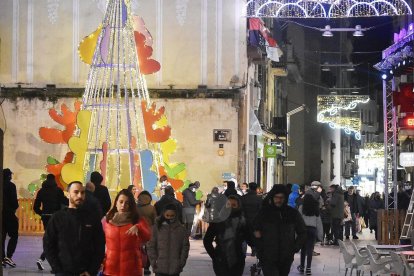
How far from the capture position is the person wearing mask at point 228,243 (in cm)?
1602

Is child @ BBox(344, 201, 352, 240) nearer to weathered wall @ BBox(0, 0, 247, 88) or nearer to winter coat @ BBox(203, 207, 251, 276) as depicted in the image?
weathered wall @ BBox(0, 0, 247, 88)

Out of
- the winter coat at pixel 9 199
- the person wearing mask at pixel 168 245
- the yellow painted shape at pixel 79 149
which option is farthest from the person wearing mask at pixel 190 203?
the person wearing mask at pixel 168 245

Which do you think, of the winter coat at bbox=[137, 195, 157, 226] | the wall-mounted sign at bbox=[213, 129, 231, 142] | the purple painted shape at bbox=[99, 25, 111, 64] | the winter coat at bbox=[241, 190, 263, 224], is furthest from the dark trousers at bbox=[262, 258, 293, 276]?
the wall-mounted sign at bbox=[213, 129, 231, 142]

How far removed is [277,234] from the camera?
563 inches

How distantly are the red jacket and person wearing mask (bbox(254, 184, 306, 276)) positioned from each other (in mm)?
2321

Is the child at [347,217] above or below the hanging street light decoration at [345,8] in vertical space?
below

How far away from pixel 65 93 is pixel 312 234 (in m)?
16.1

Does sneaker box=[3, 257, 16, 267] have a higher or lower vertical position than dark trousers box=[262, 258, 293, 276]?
lower

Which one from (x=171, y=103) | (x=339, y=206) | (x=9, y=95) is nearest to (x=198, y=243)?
(x=339, y=206)

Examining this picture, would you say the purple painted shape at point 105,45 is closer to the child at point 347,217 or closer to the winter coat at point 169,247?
the child at point 347,217

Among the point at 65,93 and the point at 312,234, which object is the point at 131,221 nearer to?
the point at 312,234

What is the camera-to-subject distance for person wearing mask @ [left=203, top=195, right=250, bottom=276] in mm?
16016

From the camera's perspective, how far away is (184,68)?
37.0m

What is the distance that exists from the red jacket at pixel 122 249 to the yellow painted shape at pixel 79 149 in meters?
18.0
